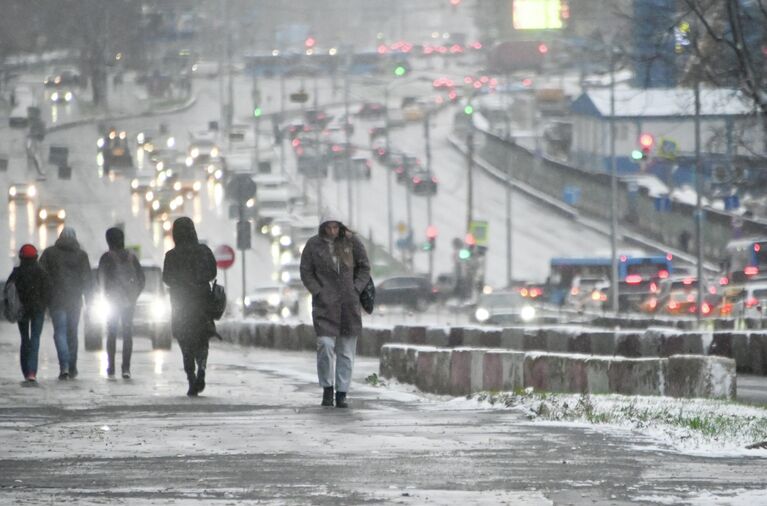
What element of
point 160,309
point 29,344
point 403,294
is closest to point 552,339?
point 160,309

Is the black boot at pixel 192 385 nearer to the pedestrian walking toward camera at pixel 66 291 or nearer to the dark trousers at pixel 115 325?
the pedestrian walking toward camera at pixel 66 291

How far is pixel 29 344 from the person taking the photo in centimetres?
2066

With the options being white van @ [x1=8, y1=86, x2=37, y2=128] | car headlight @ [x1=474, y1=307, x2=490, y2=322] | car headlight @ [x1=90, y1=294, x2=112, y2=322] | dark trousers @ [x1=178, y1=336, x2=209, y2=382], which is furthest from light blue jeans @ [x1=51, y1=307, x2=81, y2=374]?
white van @ [x1=8, y1=86, x2=37, y2=128]

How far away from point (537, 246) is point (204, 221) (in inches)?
671

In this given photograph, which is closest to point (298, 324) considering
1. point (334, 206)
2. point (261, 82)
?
point (334, 206)

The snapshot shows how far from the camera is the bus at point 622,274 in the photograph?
66500 mm

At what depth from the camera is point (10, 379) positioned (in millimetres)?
21531

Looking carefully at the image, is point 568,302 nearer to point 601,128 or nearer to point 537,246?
point 537,246

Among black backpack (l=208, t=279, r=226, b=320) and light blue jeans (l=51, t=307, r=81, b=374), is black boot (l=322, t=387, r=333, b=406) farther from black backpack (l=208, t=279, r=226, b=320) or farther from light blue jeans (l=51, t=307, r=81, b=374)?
light blue jeans (l=51, t=307, r=81, b=374)

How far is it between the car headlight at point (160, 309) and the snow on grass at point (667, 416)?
1897 centimetres

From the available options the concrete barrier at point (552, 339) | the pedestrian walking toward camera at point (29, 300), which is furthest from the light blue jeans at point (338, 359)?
the concrete barrier at point (552, 339)

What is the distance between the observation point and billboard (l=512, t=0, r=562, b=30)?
13625cm

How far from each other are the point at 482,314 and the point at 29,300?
37251 mm

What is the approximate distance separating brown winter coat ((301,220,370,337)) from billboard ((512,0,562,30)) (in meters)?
120
